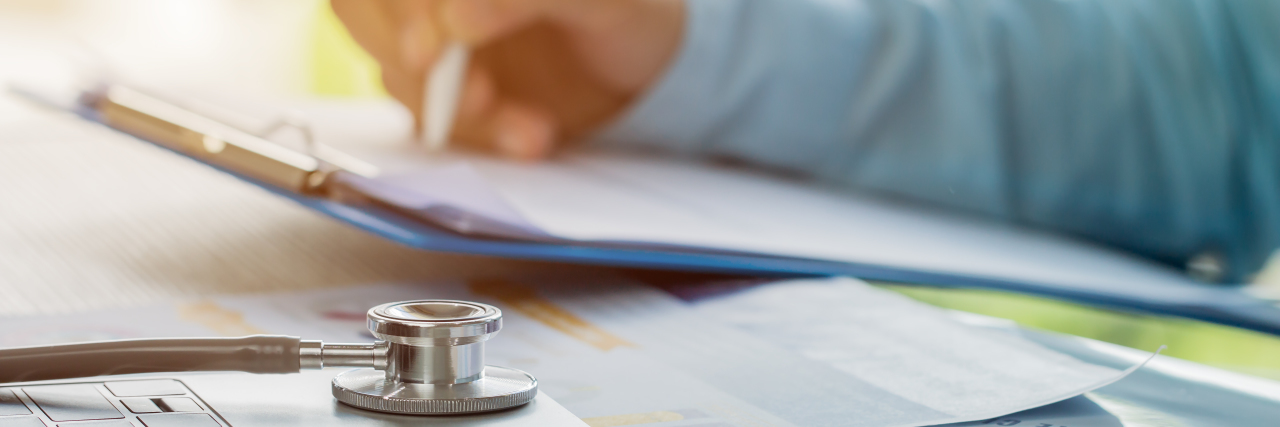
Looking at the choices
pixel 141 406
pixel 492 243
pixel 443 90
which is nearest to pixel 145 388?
pixel 141 406

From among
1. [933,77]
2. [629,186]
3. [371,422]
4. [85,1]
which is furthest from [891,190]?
[85,1]

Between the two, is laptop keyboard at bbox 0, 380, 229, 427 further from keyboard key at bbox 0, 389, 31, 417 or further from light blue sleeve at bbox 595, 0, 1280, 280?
light blue sleeve at bbox 595, 0, 1280, 280

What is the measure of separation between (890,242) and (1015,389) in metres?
0.19

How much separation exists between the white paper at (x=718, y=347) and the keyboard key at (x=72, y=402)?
7cm

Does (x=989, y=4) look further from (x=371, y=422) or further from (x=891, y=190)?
(x=371, y=422)

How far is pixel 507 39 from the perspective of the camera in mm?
706

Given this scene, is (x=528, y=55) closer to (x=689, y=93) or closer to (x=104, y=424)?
(x=689, y=93)

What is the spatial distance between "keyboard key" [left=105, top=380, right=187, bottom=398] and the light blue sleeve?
44 centimetres

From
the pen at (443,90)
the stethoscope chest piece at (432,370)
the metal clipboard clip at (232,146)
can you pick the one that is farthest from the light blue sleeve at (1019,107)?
the stethoscope chest piece at (432,370)

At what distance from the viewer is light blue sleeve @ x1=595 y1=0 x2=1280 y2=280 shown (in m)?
0.57

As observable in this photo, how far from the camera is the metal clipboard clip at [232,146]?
38cm

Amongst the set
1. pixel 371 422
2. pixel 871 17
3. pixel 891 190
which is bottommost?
pixel 371 422

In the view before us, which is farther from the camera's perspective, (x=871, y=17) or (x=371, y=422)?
(x=871, y=17)

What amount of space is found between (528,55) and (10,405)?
522mm
